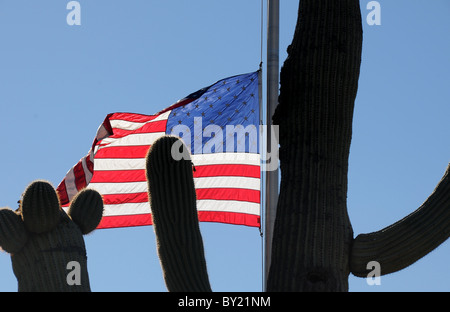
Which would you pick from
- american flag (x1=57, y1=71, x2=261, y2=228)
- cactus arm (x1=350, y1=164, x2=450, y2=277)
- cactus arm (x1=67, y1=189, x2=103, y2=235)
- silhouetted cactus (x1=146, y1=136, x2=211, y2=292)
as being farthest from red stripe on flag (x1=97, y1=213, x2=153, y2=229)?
cactus arm (x1=350, y1=164, x2=450, y2=277)

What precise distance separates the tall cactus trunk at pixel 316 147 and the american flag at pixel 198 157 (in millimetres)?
4954

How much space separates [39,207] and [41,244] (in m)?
0.29

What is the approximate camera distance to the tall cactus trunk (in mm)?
5582

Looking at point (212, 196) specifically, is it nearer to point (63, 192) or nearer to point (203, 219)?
point (203, 219)

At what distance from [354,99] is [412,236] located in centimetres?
117

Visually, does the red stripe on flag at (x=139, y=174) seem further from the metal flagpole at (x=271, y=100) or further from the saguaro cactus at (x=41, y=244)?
the saguaro cactus at (x=41, y=244)

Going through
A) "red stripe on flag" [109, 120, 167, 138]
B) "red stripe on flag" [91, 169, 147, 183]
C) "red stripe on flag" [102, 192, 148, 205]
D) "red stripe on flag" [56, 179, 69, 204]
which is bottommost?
"red stripe on flag" [102, 192, 148, 205]

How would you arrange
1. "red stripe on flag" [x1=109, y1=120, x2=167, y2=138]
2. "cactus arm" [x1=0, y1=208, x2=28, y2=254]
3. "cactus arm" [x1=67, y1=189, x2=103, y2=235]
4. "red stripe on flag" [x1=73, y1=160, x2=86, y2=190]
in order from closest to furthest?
"cactus arm" [x1=0, y1=208, x2=28, y2=254] → "cactus arm" [x1=67, y1=189, x2=103, y2=235] → "red stripe on flag" [x1=73, y1=160, x2=86, y2=190] → "red stripe on flag" [x1=109, y1=120, x2=167, y2=138]

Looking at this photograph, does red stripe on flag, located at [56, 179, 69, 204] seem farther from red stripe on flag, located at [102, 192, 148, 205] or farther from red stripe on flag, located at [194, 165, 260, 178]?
red stripe on flag, located at [194, 165, 260, 178]

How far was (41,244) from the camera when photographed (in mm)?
6250

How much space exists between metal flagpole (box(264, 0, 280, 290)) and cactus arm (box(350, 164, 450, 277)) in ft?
8.01

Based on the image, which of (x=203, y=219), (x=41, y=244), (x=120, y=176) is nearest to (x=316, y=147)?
(x=41, y=244)

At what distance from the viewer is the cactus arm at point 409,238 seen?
557cm

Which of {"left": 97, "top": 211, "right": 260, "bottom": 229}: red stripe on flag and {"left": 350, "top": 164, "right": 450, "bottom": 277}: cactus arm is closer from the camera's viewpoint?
{"left": 350, "top": 164, "right": 450, "bottom": 277}: cactus arm
